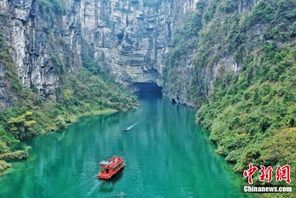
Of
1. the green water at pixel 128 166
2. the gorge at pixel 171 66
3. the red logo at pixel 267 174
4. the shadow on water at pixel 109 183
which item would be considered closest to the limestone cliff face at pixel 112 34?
the gorge at pixel 171 66

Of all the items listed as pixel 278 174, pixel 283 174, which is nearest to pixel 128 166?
pixel 278 174

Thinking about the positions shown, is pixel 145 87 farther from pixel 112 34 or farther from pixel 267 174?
pixel 267 174

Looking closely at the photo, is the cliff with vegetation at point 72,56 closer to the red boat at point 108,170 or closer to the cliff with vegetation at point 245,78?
the red boat at point 108,170

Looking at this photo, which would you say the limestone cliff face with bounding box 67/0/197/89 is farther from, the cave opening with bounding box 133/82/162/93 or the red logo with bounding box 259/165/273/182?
the red logo with bounding box 259/165/273/182

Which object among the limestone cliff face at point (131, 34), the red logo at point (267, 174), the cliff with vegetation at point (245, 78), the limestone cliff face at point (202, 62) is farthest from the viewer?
the limestone cliff face at point (131, 34)

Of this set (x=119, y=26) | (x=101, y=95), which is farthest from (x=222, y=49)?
(x=119, y=26)

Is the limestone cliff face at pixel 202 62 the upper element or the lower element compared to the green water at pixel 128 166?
upper

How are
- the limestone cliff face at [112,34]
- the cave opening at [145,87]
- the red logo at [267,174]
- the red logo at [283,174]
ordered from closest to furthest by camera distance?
1. the red logo at [283,174]
2. the red logo at [267,174]
3. the limestone cliff face at [112,34]
4. the cave opening at [145,87]

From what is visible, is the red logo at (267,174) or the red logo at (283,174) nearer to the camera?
the red logo at (283,174)

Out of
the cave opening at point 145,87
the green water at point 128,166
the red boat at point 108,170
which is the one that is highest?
the red boat at point 108,170
